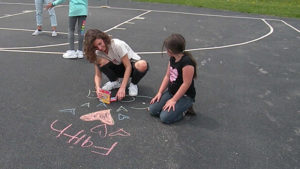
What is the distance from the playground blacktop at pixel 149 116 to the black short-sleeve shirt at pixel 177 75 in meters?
0.34

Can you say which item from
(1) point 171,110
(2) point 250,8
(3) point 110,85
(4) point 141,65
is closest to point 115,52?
(4) point 141,65

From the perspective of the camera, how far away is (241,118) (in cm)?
306

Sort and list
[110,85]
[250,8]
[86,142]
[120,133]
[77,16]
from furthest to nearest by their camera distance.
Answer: [250,8]
[77,16]
[110,85]
[120,133]
[86,142]

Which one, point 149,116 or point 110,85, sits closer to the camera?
point 149,116

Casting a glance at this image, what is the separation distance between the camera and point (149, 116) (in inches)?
120

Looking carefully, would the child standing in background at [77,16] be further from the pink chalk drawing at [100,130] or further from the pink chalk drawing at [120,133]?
the pink chalk drawing at [120,133]

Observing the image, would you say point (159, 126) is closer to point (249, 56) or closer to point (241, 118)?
point (241, 118)

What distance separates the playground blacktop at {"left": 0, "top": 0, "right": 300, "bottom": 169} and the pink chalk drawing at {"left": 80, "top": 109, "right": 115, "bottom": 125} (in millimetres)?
56

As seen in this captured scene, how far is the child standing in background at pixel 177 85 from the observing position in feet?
8.98

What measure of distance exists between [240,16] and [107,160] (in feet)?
32.2

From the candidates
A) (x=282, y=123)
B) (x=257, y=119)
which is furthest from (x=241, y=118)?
(x=282, y=123)

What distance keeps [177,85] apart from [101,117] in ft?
2.97

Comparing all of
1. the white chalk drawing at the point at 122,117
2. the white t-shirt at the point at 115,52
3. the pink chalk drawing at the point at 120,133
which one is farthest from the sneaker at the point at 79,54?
the pink chalk drawing at the point at 120,133

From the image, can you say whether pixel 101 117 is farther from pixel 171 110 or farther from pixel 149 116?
pixel 171 110
